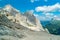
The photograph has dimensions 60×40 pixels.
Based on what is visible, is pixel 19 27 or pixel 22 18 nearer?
pixel 19 27

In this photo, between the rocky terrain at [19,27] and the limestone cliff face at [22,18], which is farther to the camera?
the limestone cliff face at [22,18]

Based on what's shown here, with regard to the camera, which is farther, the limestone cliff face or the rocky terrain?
the limestone cliff face

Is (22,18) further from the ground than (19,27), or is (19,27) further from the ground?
(22,18)

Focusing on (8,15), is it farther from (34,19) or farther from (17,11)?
(34,19)

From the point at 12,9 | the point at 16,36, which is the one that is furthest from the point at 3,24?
the point at 12,9

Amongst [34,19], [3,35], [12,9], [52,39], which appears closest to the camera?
[3,35]

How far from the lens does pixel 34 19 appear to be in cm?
3859

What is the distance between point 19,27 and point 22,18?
513 cm

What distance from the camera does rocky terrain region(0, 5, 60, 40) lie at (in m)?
25.5

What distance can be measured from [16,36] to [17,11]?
1191cm

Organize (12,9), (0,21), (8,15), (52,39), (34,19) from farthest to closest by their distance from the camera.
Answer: (34,19) < (12,9) < (8,15) < (0,21) < (52,39)

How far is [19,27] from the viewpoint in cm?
3072

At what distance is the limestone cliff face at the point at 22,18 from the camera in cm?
3325

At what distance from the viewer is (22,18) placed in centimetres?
3569
